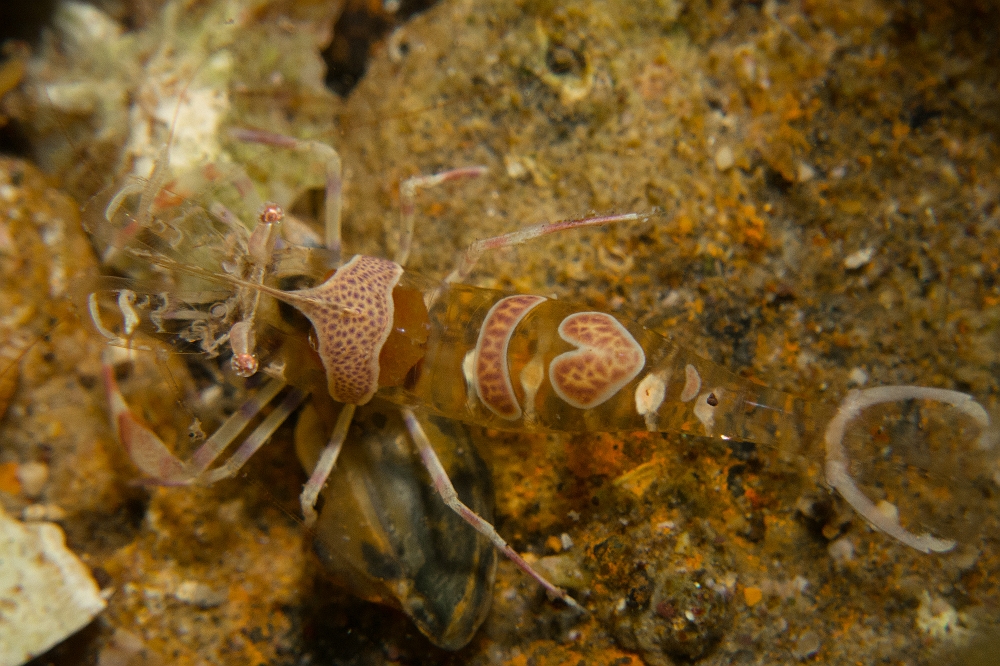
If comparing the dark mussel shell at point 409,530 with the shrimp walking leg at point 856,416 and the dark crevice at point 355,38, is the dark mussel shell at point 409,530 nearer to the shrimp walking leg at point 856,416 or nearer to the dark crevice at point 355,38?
the shrimp walking leg at point 856,416

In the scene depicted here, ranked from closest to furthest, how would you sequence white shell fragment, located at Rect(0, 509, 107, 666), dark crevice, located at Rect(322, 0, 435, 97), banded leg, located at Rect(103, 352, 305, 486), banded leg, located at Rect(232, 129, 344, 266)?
white shell fragment, located at Rect(0, 509, 107, 666) → banded leg, located at Rect(103, 352, 305, 486) → banded leg, located at Rect(232, 129, 344, 266) → dark crevice, located at Rect(322, 0, 435, 97)

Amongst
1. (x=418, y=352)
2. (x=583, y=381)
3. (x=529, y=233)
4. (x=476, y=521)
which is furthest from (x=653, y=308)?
(x=476, y=521)

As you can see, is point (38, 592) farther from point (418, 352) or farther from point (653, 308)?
point (653, 308)

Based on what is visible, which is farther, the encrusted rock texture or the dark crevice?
the dark crevice

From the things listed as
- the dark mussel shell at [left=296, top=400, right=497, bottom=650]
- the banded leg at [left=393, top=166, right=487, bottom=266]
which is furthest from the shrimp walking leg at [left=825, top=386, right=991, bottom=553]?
the banded leg at [left=393, top=166, right=487, bottom=266]

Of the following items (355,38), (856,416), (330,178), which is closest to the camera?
(856,416)

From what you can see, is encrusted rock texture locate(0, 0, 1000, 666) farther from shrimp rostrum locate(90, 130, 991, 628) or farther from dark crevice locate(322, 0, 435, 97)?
dark crevice locate(322, 0, 435, 97)

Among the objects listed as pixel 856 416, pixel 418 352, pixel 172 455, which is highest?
pixel 418 352
